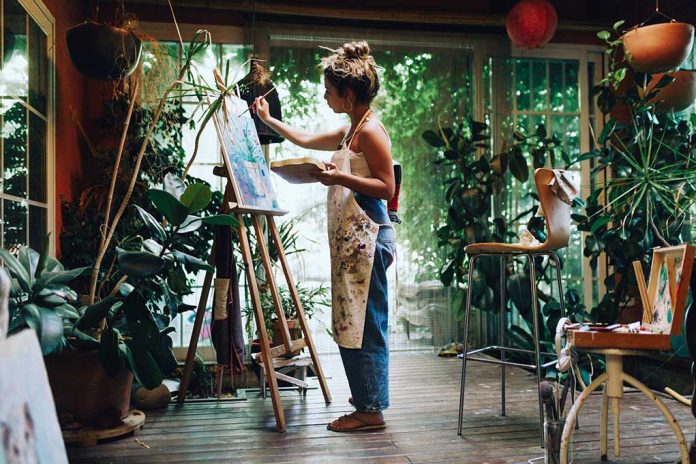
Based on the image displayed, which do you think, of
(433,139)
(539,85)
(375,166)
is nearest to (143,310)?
(375,166)

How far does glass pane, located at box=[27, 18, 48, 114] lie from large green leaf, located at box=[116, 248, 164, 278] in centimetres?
120

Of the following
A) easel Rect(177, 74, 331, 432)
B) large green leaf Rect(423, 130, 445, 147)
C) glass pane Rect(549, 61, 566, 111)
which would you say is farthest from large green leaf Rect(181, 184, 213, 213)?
glass pane Rect(549, 61, 566, 111)

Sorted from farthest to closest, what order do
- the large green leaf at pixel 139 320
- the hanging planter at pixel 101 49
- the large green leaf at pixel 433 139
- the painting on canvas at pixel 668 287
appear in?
the large green leaf at pixel 433 139
the hanging planter at pixel 101 49
the large green leaf at pixel 139 320
the painting on canvas at pixel 668 287

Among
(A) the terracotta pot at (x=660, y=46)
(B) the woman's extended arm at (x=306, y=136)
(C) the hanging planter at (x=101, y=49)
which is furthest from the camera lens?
(A) the terracotta pot at (x=660, y=46)

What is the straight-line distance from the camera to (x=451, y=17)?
4.74m

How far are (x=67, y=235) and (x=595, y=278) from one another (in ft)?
13.0

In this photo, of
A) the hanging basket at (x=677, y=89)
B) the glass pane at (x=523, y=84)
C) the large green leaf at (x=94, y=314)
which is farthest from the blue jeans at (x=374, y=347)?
the glass pane at (x=523, y=84)

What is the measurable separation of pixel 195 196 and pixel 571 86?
12.2 ft

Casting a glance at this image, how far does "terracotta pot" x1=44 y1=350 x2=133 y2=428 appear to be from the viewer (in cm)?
245

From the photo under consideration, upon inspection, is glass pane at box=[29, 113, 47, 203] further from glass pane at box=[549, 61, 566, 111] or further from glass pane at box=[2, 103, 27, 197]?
glass pane at box=[549, 61, 566, 111]

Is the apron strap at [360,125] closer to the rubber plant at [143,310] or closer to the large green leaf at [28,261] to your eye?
the rubber plant at [143,310]

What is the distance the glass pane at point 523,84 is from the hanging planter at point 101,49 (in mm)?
3019

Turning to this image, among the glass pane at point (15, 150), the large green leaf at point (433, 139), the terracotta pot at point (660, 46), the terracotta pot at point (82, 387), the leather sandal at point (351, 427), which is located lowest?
the leather sandal at point (351, 427)

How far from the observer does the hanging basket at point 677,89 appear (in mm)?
3912
